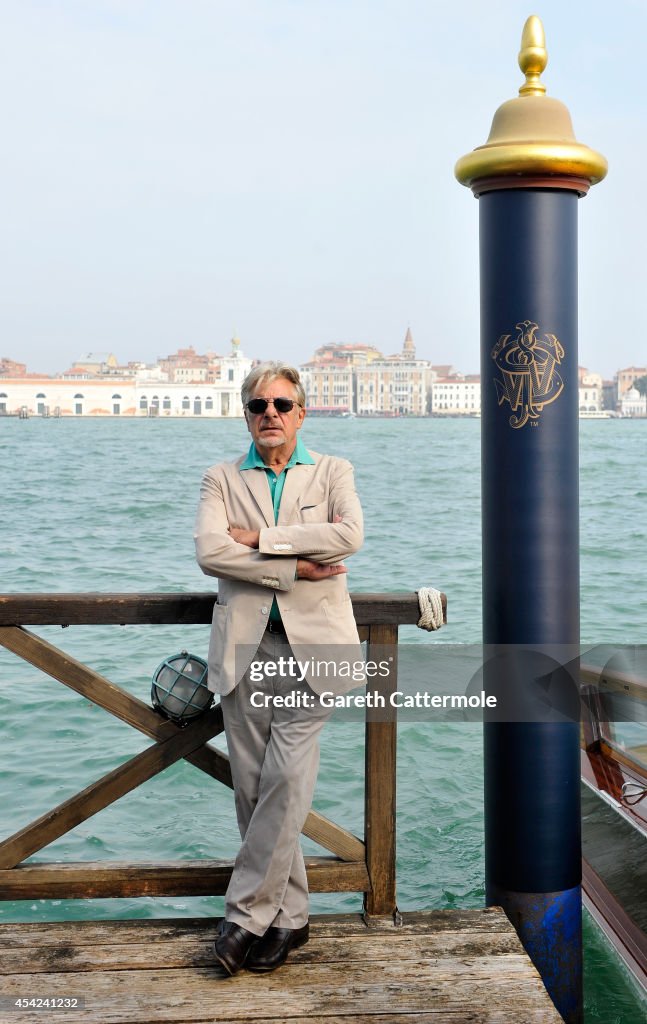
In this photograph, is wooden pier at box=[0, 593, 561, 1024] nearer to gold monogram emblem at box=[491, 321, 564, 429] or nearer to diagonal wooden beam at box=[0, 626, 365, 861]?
diagonal wooden beam at box=[0, 626, 365, 861]

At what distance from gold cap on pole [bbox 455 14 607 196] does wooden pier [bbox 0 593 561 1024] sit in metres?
1.12

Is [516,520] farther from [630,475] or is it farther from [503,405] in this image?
[630,475]

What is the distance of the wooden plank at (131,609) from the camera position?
9.39 feet

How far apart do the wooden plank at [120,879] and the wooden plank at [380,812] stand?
0.05 m

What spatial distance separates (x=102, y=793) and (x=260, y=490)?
926mm

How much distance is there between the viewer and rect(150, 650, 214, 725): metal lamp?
292 centimetres

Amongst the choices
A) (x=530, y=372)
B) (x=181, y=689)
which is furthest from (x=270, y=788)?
(x=530, y=372)

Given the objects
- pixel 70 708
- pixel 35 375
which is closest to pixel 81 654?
pixel 70 708

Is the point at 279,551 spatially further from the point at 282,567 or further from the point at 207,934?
the point at 207,934

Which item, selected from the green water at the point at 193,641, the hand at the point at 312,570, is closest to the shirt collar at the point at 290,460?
the hand at the point at 312,570

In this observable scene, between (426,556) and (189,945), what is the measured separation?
19253mm

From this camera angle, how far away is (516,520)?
2.91m

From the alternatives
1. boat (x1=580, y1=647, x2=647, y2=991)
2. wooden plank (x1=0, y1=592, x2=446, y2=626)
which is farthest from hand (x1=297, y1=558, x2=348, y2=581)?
boat (x1=580, y1=647, x2=647, y2=991)

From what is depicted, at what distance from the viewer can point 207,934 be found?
2842 millimetres
